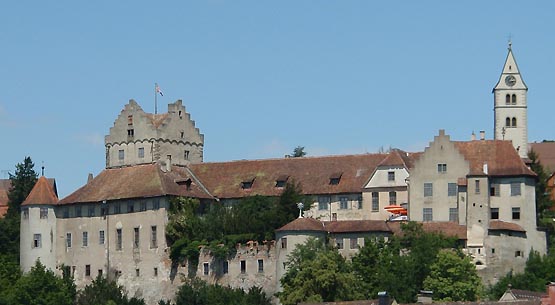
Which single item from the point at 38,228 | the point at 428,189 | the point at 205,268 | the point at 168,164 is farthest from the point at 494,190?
the point at 38,228

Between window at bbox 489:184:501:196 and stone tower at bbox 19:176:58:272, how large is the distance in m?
33.8

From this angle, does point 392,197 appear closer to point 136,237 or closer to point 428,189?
point 428,189

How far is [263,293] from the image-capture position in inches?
4685

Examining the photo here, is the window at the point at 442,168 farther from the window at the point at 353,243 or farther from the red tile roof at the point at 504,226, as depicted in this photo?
the window at the point at 353,243

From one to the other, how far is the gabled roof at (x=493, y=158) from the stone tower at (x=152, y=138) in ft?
77.5

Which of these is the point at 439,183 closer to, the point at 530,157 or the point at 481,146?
the point at 481,146

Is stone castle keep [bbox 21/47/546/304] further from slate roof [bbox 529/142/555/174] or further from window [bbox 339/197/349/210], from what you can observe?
slate roof [bbox 529/142/555/174]

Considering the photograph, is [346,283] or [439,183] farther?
[439,183]

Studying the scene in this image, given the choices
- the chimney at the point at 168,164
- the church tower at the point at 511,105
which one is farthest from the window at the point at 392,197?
the church tower at the point at 511,105

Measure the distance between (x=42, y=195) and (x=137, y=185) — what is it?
8491 millimetres

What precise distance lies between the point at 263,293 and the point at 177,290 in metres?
8.89

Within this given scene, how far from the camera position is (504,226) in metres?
119

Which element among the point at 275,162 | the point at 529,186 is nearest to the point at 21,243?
the point at 275,162

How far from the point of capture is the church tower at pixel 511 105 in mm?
150375
